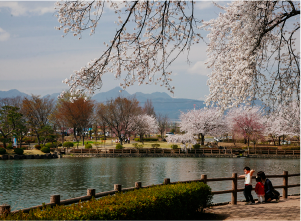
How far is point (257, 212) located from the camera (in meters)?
8.46

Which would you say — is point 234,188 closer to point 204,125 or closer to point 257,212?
point 257,212

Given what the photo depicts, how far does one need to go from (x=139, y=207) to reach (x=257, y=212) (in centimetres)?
446

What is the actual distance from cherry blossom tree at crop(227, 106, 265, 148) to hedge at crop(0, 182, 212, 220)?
5080 cm

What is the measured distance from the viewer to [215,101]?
10.3m

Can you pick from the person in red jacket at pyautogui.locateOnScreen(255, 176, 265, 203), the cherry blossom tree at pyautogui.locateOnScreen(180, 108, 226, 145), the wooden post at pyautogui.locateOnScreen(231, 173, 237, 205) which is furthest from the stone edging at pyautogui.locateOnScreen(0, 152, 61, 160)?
the person in red jacket at pyautogui.locateOnScreen(255, 176, 265, 203)

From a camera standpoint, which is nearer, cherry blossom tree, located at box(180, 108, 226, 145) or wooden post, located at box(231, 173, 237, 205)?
wooden post, located at box(231, 173, 237, 205)


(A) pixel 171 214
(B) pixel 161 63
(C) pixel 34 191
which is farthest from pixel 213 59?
(C) pixel 34 191

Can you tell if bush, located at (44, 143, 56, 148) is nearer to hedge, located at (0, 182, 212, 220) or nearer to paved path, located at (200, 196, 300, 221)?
paved path, located at (200, 196, 300, 221)

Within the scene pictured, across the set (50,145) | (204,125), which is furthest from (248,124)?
(50,145)

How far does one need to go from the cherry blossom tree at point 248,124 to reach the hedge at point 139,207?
5080 centimetres

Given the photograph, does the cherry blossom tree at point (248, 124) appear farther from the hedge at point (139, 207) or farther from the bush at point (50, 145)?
the hedge at point (139, 207)

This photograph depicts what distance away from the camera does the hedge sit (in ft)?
15.5

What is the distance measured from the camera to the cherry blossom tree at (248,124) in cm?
5584

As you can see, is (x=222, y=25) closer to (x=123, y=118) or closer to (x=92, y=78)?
(x=92, y=78)
